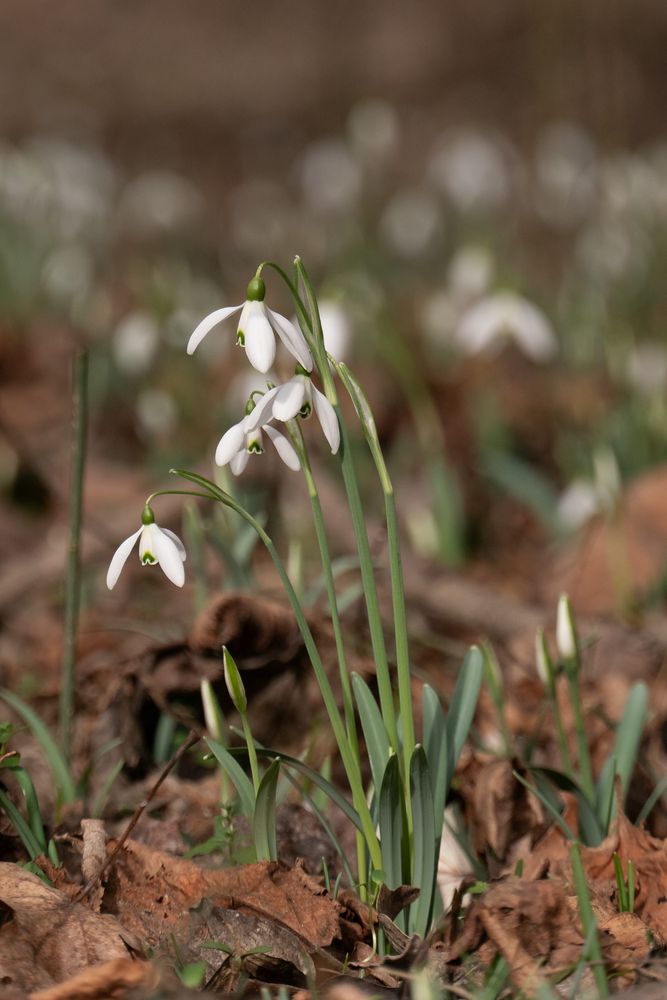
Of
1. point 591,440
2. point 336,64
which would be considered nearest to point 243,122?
point 336,64

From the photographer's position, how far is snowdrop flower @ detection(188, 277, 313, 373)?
4.03 feet

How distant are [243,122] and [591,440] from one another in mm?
8496

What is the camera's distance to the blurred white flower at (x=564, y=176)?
7051 mm

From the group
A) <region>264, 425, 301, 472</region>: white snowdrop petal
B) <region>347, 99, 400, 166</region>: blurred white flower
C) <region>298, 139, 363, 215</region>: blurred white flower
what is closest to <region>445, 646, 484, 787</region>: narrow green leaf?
<region>264, 425, 301, 472</region>: white snowdrop petal

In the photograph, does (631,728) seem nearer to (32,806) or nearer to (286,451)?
(286,451)

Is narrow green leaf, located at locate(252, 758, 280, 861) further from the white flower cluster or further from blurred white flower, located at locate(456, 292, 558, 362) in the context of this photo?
blurred white flower, located at locate(456, 292, 558, 362)

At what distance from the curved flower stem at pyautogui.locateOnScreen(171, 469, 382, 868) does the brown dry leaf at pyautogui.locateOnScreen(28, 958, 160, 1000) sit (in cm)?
32

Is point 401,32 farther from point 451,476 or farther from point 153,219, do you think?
point 451,476

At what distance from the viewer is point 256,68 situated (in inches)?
434

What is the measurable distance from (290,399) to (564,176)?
6.39 m

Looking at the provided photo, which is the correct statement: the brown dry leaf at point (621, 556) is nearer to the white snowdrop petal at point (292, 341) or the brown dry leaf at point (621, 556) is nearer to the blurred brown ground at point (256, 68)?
the white snowdrop petal at point (292, 341)

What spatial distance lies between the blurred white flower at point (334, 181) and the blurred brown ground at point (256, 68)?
3397 millimetres

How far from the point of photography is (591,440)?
3459 mm

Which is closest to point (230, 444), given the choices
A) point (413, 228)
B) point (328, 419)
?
point (328, 419)
